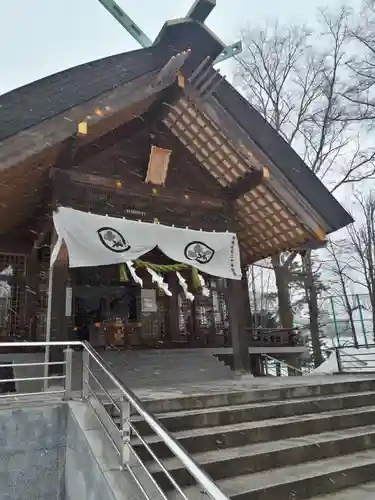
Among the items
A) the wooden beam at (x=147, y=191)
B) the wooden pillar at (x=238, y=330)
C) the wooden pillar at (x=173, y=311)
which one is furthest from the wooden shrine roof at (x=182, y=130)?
the wooden pillar at (x=173, y=311)

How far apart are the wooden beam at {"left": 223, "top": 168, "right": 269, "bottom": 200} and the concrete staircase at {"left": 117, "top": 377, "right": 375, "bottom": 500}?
413 centimetres

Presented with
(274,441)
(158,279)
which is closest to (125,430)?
(274,441)

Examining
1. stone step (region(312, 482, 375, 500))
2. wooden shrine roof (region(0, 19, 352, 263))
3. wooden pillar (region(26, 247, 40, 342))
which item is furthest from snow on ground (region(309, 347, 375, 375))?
wooden pillar (region(26, 247, 40, 342))

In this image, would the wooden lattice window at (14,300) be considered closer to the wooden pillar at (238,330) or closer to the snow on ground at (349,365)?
the wooden pillar at (238,330)

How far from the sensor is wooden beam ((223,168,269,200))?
25.7ft

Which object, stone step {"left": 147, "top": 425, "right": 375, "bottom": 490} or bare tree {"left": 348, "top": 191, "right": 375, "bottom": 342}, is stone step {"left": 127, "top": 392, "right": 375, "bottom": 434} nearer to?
stone step {"left": 147, "top": 425, "right": 375, "bottom": 490}

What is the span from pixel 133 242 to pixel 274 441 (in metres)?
4.28

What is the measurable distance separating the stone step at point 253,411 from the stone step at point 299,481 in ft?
2.82

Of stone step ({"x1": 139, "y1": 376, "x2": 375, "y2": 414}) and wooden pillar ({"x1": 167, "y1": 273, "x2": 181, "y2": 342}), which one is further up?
wooden pillar ({"x1": 167, "y1": 273, "x2": 181, "y2": 342})

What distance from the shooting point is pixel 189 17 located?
277 inches

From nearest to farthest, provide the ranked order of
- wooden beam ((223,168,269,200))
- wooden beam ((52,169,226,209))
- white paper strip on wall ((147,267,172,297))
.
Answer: wooden beam ((52,169,226,209)) < wooden beam ((223,168,269,200)) < white paper strip on wall ((147,267,172,297))

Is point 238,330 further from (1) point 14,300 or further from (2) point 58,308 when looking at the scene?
(1) point 14,300

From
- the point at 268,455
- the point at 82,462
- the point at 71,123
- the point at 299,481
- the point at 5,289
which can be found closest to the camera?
the point at 299,481

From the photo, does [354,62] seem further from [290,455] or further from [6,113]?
[290,455]
